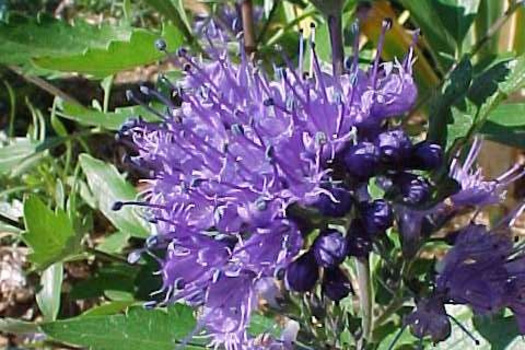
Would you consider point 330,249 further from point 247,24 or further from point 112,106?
point 112,106

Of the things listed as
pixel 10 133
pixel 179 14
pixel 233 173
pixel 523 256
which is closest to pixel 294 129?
pixel 233 173

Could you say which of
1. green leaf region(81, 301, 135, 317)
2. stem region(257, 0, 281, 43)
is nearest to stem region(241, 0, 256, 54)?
stem region(257, 0, 281, 43)

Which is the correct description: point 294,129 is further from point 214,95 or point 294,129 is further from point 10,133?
point 10,133

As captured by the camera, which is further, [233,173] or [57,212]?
[57,212]

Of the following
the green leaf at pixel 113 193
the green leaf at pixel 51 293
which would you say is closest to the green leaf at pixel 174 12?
the green leaf at pixel 113 193

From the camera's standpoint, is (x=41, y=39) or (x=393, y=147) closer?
(x=393, y=147)

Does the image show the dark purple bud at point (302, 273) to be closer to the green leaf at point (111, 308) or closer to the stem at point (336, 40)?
the stem at point (336, 40)

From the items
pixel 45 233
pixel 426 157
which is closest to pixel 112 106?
pixel 45 233
